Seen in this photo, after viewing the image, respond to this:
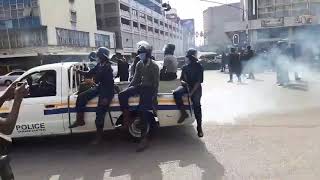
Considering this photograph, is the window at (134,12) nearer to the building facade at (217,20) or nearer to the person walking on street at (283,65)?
the building facade at (217,20)

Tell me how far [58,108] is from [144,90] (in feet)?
5.40

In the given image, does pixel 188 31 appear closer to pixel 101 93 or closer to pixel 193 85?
pixel 193 85

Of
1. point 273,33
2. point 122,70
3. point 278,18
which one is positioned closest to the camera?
point 122,70

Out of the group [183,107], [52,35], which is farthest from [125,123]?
[52,35]

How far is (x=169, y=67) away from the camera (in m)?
9.85

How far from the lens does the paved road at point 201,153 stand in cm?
580

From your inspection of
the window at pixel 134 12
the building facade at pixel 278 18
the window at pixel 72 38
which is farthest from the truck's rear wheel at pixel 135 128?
the window at pixel 134 12

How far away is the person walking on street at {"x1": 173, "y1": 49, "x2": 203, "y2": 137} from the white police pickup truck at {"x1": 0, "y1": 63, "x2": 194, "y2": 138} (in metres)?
0.11

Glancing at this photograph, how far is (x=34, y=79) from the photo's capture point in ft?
25.7

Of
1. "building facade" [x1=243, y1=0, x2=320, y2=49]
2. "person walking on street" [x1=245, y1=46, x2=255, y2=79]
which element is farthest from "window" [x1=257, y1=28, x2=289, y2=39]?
"person walking on street" [x1=245, y1=46, x2=255, y2=79]

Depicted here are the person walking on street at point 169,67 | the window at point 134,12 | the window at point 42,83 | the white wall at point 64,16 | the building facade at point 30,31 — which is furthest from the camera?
the window at point 134,12

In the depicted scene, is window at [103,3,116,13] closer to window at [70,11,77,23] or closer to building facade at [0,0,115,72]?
window at [70,11,77,23]

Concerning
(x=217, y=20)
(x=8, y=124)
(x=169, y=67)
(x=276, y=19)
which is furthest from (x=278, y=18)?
(x=217, y=20)

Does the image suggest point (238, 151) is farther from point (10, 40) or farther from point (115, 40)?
point (115, 40)
